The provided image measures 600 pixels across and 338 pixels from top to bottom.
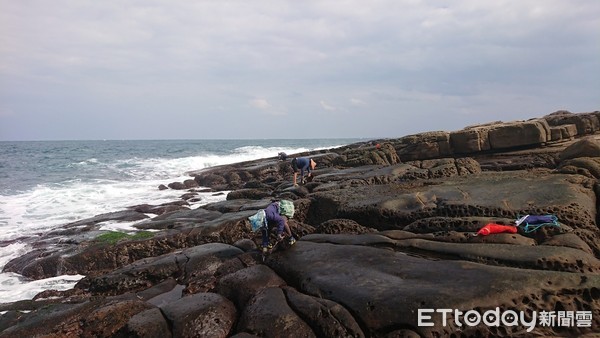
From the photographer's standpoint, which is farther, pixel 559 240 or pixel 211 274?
pixel 211 274

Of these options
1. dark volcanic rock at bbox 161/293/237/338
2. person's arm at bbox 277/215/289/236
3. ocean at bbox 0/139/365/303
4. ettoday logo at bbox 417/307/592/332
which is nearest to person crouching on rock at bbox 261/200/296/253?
person's arm at bbox 277/215/289/236

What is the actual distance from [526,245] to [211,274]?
22.0ft

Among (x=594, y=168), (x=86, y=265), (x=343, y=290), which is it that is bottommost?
(x=86, y=265)

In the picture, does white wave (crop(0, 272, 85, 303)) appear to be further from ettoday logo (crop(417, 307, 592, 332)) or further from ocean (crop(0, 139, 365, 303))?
ettoday logo (crop(417, 307, 592, 332))

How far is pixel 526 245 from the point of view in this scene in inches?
264

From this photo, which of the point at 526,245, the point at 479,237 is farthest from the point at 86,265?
the point at 526,245

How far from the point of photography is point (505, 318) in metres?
4.85

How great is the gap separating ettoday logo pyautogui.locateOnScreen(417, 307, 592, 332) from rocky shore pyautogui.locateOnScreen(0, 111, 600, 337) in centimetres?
1

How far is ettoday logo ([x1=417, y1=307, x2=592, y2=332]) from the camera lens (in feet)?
15.8

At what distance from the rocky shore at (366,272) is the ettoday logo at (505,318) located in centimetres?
1

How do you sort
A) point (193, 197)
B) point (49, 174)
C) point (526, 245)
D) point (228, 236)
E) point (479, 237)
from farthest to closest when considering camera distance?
point (49, 174)
point (193, 197)
point (228, 236)
point (479, 237)
point (526, 245)

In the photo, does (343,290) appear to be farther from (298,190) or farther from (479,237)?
(298,190)

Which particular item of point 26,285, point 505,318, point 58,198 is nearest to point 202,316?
point 505,318

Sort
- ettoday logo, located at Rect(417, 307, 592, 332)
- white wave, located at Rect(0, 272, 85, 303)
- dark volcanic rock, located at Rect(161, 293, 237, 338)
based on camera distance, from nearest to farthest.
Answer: ettoday logo, located at Rect(417, 307, 592, 332) → dark volcanic rock, located at Rect(161, 293, 237, 338) → white wave, located at Rect(0, 272, 85, 303)
